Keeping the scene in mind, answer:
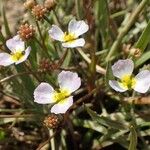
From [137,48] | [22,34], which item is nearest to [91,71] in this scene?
[137,48]

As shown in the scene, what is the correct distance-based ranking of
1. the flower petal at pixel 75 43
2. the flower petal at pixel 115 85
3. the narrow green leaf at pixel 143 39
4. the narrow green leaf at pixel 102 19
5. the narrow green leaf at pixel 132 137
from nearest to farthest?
the narrow green leaf at pixel 132 137 → the flower petal at pixel 115 85 → the flower petal at pixel 75 43 → the narrow green leaf at pixel 143 39 → the narrow green leaf at pixel 102 19

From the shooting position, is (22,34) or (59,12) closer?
(22,34)

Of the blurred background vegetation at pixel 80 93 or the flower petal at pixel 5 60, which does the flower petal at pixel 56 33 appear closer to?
the blurred background vegetation at pixel 80 93

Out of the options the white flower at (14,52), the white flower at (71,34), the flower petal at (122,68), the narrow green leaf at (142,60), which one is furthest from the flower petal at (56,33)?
the narrow green leaf at (142,60)

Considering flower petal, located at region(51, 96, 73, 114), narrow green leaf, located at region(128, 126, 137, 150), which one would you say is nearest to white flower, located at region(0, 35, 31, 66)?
flower petal, located at region(51, 96, 73, 114)

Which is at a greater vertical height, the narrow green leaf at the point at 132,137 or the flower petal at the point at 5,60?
the flower petal at the point at 5,60

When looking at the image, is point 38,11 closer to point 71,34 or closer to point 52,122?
point 71,34

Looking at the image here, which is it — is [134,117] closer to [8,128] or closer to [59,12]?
[8,128]
